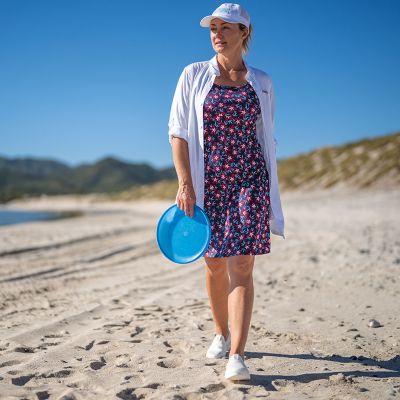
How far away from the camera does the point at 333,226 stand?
41.1 ft

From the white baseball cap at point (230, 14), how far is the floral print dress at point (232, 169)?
439 millimetres

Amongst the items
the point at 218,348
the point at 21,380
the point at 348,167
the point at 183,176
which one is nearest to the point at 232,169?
the point at 183,176

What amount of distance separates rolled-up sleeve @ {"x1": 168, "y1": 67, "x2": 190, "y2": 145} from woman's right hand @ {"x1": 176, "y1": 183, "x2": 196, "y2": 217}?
34 cm

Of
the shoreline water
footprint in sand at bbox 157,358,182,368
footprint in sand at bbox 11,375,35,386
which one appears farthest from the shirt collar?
the shoreline water

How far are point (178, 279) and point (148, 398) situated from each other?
404 centimetres

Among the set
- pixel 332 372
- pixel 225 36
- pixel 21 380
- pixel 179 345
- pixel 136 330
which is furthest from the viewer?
pixel 136 330

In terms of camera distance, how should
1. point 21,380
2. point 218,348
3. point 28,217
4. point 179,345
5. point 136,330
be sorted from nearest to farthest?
point 21,380
point 218,348
point 179,345
point 136,330
point 28,217

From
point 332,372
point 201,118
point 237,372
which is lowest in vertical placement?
point 332,372

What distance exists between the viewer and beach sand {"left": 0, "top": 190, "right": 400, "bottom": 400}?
9.98 ft

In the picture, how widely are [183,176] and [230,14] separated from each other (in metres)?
1.12

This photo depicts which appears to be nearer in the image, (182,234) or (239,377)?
(239,377)

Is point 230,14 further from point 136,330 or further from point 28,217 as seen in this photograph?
point 28,217

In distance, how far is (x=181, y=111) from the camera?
3.46 metres

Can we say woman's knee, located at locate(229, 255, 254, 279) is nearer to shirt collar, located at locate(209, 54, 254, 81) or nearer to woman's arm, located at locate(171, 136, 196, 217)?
woman's arm, located at locate(171, 136, 196, 217)
